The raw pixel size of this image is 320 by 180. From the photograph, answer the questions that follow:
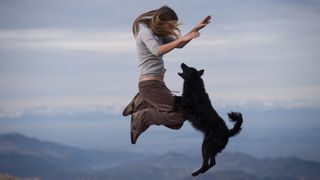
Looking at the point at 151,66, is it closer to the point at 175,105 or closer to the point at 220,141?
the point at 175,105

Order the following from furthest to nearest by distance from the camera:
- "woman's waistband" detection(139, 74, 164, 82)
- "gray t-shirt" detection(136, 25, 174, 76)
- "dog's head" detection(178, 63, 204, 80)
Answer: "woman's waistband" detection(139, 74, 164, 82)
"gray t-shirt" detection(136, 25, 174, 76)
"dog's head" detection(178, 63, 204, 80)

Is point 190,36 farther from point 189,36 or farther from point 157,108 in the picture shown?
point 157,108

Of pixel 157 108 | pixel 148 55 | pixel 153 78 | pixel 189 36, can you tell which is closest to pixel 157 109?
pixel 157 108

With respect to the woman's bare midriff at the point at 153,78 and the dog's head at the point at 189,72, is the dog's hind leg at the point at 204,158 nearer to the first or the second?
the dog's head at the point at 189,72

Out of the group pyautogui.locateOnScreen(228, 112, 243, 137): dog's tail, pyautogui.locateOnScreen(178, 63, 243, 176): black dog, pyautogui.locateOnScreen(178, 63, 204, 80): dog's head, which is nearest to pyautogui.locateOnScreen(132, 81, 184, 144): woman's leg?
pyautogui.locateOnScreen(178, 63, 243, 176): black dog

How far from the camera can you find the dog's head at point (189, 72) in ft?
28.2

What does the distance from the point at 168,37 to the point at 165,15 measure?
33 centimetres

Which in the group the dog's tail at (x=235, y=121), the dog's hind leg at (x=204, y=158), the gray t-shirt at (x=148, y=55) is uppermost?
the gray t-shirt at (x=148, y=55)

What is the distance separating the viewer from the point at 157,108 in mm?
9102

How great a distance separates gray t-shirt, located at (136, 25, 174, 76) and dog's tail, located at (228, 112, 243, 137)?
4.09 ft

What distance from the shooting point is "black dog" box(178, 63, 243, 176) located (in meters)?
8.38

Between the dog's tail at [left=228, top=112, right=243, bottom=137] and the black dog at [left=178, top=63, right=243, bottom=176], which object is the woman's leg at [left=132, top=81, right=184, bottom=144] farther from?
the dog's tail at [left=228, top=112, right=243, bottom=137]

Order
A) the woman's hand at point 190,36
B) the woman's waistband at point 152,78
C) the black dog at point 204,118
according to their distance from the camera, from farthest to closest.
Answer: the woman's waistband at point 152,78, the black dog at point 204,118, the woman's hand at point 190,36

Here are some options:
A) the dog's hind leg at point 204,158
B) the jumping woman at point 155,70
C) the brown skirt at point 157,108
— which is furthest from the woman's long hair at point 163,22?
the dog's hind leg at point 204,158
